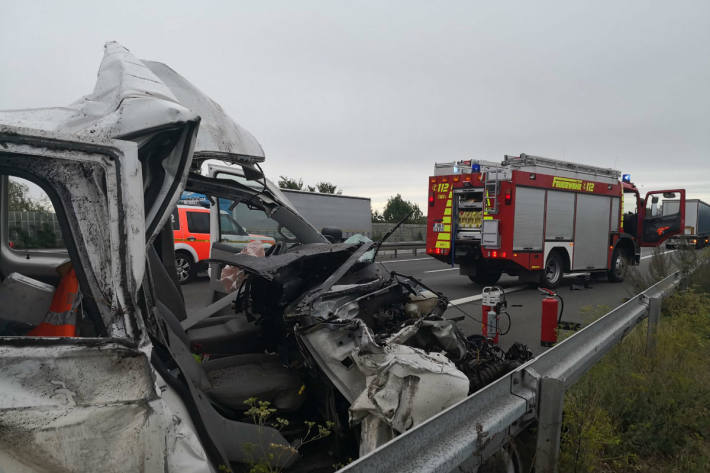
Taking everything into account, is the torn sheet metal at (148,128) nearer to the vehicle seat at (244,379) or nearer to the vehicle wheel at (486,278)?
the vehicle seat at (244,379)

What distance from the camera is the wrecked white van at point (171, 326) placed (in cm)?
134

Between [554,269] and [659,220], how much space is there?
12.6 feet

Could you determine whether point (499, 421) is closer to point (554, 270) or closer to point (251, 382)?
point (251, 382)

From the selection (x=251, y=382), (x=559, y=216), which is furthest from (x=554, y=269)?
(x=251, y=382)

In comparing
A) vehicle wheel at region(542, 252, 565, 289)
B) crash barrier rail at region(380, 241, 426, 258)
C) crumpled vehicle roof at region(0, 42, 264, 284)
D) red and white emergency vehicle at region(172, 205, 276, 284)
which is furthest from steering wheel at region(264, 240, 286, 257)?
crash barrier rail at region(380, 241, 426, 258)

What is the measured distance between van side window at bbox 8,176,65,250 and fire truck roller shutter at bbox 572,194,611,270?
10789 mm

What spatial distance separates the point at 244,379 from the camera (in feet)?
8.61

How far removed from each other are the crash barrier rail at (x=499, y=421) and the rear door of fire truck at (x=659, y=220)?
1088cm

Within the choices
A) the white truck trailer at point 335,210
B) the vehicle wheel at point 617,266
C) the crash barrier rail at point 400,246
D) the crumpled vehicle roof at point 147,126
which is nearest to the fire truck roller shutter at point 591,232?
the vehicle wheel at point 617,266

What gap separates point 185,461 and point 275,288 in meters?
1.55

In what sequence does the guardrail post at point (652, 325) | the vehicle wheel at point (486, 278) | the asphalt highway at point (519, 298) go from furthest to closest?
the vehicle wheel at point (486, 278) < the asphalt highway at point (519, 298) < the guardrail post at point (652, 325)

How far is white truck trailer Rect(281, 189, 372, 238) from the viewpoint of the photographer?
18.4 m

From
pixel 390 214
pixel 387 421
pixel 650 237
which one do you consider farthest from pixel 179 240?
pixel 390 214

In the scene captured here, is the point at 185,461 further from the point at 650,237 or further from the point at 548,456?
the point at 650,237
